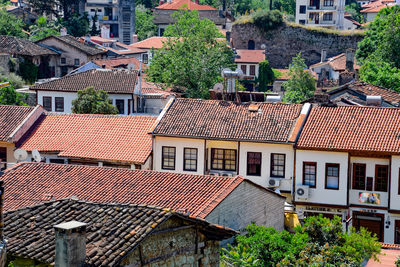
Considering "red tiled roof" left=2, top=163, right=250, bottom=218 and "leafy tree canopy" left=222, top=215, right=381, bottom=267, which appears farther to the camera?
"red tiled roof" left=2, top=163, right=250, bottom=218

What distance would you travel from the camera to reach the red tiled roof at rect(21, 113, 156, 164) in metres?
33.2

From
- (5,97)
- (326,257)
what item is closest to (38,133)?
(5,97)

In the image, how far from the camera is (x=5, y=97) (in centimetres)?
4519

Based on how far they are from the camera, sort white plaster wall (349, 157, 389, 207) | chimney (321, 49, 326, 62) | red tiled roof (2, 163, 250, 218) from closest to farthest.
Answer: red tiled roof (2, 163, 250, 218) → white plaster wall (349, 157, 389, 207) → chimney (321, 49, 326, 62)

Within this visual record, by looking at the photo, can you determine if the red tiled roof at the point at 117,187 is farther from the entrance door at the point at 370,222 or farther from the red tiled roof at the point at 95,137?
the entrance door at the point at 370,222

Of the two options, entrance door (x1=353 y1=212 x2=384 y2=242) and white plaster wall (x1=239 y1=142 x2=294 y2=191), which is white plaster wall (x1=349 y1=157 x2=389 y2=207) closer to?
entrance door (x1=353 y1=212 x2=384 y2=242)

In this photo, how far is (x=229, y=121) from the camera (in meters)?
33.9

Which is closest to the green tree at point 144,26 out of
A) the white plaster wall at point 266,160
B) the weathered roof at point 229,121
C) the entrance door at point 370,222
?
the weathered roof at point 229,121

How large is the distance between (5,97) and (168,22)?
171ft

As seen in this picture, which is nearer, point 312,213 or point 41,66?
point 312,213

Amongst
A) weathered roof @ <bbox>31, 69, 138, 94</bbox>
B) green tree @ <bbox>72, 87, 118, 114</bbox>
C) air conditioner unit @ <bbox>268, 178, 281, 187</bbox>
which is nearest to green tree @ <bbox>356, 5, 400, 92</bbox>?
weathered roof @ <bbox>31, 69, 138, 94</bbox>

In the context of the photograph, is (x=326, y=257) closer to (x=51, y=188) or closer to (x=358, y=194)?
(x=51, y=188)

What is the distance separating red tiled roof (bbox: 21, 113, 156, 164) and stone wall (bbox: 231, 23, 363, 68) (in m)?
52.0

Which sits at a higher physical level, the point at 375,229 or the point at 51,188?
the point at 51,188
